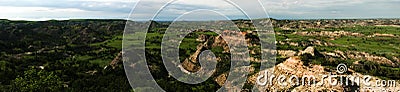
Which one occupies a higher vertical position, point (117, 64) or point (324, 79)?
point (324, 79)

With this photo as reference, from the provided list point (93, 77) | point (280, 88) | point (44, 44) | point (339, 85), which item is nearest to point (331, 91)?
point (339, 85)

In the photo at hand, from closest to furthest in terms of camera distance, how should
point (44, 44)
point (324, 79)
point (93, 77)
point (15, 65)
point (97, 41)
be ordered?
point (324, 79) < point (93, 77) < point (15, 65) < point (44, 44) < point (97, 41)

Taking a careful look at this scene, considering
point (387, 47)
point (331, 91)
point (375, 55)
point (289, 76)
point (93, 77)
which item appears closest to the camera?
point (331, 91)

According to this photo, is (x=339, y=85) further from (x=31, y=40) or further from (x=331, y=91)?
(x=31, y=40)

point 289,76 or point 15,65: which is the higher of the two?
point 289,76

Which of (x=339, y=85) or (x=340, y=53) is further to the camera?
(x=340, y=53)

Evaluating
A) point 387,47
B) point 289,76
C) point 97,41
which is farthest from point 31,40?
point 289,76

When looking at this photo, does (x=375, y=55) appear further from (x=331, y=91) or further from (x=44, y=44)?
(x=44, y=44)

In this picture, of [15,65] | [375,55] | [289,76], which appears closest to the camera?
[289,76]

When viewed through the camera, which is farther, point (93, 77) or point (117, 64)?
point (117, 64)

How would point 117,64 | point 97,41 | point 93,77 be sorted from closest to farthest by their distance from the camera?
point 93,77, point 117,64, point 97,41
